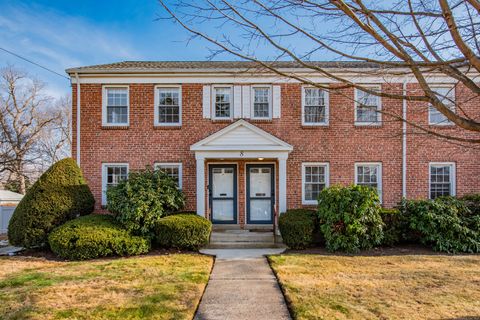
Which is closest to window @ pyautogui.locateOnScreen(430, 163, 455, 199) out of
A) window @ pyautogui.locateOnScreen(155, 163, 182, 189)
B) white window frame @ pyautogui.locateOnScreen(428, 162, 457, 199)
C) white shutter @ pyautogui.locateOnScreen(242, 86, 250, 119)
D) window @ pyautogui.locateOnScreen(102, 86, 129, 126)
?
white window frame @ pyautogui.locateOnScreen(428, 162, 457, 199)

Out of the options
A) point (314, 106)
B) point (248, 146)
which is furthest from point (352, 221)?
point (314, 106)

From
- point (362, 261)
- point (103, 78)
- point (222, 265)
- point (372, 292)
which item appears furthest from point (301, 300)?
point (103, 78)

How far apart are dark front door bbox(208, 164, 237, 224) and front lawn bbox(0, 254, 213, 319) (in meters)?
3.36

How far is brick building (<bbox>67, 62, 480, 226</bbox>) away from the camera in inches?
450

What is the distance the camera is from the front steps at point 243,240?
9.68 meters

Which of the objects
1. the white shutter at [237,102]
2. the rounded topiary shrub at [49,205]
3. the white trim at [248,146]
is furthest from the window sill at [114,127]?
the white shutter at [237,102]

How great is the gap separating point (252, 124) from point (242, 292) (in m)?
6.76

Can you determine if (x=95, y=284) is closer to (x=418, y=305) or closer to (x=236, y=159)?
(x=418, y=305)

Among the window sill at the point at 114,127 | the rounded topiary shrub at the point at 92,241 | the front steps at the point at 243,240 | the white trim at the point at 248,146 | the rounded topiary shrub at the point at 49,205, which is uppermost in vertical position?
the window sill at the point at 114,127

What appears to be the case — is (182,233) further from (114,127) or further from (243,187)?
(114,127)

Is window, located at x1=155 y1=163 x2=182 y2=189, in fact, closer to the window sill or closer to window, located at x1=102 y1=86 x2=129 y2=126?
the window sill

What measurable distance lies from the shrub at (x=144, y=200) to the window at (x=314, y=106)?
5.32 meters

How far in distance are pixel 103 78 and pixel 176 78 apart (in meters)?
2.62

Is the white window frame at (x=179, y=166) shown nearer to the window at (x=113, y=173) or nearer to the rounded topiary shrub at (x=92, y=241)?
the window at (x=113, y=173)
